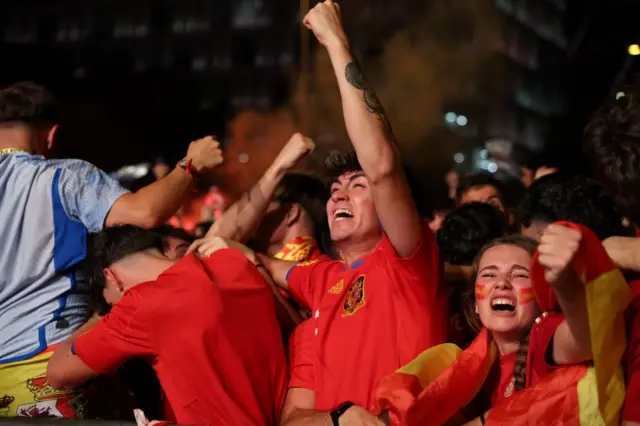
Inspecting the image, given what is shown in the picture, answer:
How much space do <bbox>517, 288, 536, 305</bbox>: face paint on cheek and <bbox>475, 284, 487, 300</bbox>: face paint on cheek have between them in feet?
0.38

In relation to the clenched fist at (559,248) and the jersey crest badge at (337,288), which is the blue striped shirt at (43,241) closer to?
the jersey crest badge at (337,288)

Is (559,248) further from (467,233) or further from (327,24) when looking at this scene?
(467,233)

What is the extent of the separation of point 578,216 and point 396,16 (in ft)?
56.5

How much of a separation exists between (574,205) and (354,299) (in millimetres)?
961

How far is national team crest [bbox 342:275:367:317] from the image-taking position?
339 centimetres

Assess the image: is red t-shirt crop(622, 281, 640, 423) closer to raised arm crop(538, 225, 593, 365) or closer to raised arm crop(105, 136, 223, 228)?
raised arm crop(538, 225, 593, 365)

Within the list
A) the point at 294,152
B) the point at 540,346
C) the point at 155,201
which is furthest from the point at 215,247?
the point at 540,346

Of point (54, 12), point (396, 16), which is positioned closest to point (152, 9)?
point (54, 12)

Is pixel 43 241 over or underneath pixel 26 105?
underneath

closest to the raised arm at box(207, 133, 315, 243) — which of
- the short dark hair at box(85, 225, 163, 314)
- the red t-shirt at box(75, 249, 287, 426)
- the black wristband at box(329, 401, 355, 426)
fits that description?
the short dark hair at box(85, 225, 163, 314)

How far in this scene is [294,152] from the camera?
409 centimetres

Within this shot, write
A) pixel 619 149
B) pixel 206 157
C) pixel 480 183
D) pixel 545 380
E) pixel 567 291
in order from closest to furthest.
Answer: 1. pixel 567 291
2. pixel 619 149
3. pixel 545 380
4. pixel 206 157
5. pixel 480 183

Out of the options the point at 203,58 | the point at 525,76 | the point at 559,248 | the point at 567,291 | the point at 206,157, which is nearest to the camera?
the point at 559,248

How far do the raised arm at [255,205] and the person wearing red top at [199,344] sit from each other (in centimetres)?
54
